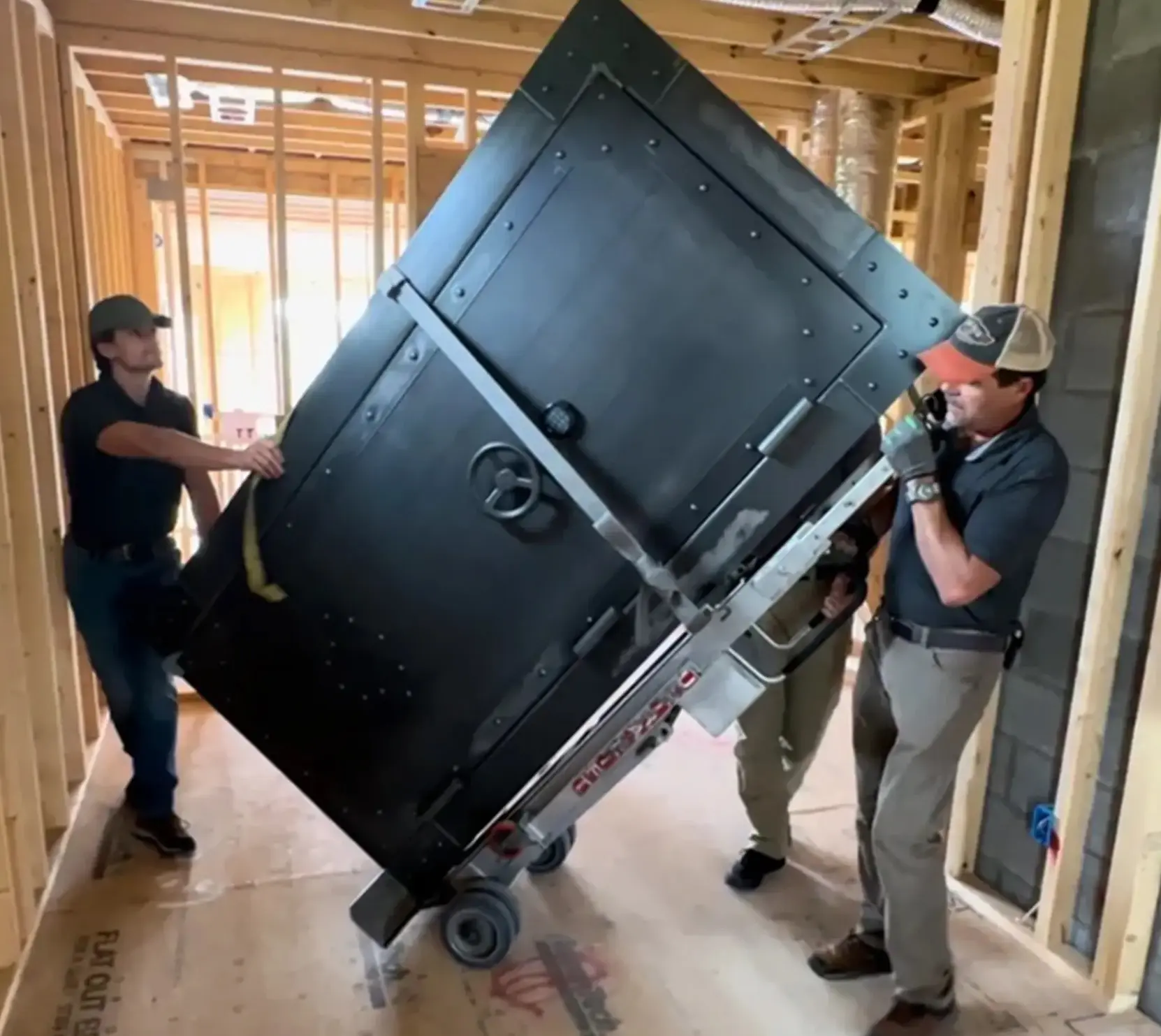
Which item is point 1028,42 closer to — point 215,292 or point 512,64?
point 512,64

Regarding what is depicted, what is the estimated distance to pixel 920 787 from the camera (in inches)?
69.2

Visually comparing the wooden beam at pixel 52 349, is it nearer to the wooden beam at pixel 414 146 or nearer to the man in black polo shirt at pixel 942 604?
the wooden beam at pixel 414 146

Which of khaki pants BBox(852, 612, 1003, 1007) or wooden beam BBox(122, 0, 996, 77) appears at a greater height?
wooden beam BBox(122, 0, 996, 77)

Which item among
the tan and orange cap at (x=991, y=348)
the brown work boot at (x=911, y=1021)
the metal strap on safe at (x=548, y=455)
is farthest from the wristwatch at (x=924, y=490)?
the brown work boot at (x=911, y=1021)

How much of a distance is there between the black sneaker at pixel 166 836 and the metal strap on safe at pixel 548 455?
5.17 ft

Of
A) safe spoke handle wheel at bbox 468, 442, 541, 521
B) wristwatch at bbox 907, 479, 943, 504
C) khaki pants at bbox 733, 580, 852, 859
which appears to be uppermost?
wristwatch at bbox 907, 479, 943, 504

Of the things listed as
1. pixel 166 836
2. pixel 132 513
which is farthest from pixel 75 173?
pixel 166 836

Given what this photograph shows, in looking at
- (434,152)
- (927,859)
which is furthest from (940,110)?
(927,859)

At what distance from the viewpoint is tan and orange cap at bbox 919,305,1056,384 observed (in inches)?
60.7

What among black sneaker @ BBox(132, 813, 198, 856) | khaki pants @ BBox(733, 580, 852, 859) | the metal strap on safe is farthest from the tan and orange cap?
black sneaker @ BBox(132, 813, 198, 856)

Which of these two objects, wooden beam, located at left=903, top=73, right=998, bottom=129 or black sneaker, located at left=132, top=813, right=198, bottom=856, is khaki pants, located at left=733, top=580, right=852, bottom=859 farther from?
wooden beam, located at left=903, top=73, right=998, bottom=129

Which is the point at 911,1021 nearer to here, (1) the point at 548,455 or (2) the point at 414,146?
(1) the point at 548,455

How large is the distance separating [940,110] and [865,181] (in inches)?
17.3

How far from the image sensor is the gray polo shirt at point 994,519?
5.23ft
